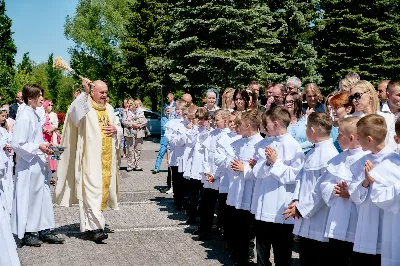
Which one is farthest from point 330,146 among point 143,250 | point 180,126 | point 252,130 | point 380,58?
point 380,58

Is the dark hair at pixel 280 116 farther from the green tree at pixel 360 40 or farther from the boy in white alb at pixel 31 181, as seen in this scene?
the green tree at pixel 360 40

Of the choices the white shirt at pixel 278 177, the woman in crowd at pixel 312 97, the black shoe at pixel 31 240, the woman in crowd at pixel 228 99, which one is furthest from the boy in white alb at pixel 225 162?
the black shoe at pixel 31 240

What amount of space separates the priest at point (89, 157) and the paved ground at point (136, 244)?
50 cm

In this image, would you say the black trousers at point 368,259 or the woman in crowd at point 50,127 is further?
the woman in crowd at point 50,127

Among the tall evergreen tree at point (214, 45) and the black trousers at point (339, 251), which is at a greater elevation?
the tall evergreen tree at point (214, 45)

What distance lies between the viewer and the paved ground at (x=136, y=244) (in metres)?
7.25

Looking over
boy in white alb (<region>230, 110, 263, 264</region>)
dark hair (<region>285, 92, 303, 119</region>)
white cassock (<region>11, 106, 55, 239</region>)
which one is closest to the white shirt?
boy in white alb (<region>230, 110, 263, 264</region>)

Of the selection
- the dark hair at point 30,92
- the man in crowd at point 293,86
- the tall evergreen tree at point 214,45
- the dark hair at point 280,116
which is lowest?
the dark hair at point 280,116

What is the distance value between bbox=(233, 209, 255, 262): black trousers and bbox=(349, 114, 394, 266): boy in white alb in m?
2.36

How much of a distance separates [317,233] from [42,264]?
3.74 meters

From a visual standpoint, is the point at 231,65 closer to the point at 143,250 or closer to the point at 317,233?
the point at 143,250

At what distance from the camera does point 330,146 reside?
17.4ft

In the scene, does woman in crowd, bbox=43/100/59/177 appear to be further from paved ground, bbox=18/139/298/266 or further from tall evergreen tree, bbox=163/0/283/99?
tall evergreen tree, bbox=163/0/283/99

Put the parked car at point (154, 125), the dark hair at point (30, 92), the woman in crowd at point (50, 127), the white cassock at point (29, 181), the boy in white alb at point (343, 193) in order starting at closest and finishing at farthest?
the boy in white alb at point (343, 193), the white cassock at point (29, 181), the dark hair at point (30, 92), the woman in crowd at point (50, 127), the parked car at point (154, 125)
